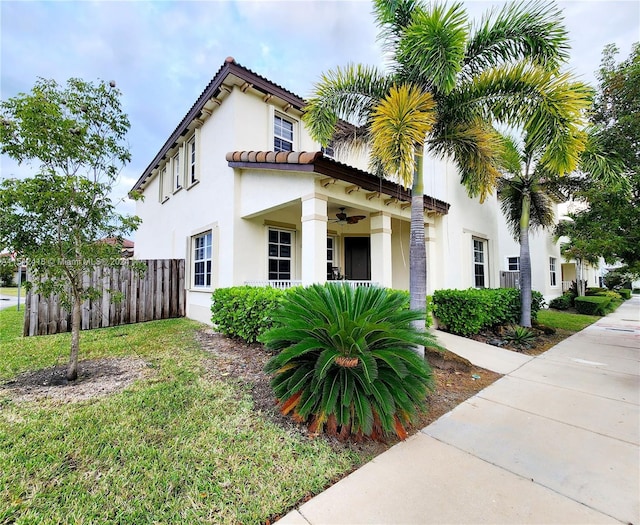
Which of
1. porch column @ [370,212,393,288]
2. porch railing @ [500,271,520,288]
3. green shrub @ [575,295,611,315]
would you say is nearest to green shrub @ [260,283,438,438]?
porch column @ [370,212,393,288]

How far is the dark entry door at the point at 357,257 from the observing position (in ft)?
38.8

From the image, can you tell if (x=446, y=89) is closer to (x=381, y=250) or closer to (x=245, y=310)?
(x=381, y=250)

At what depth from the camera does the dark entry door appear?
38.8 feet

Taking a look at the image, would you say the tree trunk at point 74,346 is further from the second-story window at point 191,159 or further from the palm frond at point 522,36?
the palm frond at point 522,36

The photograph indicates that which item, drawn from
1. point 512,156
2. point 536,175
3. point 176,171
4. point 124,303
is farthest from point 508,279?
point 124,303

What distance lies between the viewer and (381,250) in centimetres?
799

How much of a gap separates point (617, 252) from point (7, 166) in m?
13.0

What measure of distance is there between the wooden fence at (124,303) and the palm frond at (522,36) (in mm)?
9172

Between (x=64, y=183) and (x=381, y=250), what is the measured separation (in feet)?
21.7

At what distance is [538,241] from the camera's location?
18047 millimetres

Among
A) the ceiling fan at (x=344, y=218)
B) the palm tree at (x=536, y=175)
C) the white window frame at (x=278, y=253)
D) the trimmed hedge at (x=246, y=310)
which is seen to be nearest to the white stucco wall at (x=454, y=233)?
the palm tree at (x=536, y=175)

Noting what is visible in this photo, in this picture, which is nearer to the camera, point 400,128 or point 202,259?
point 400,128

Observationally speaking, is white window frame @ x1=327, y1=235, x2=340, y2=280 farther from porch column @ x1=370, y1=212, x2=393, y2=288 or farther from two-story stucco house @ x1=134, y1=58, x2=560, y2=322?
porch column @ x1=370, y1=212, x2=393, y2=288

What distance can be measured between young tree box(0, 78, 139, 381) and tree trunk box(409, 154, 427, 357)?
518cm
